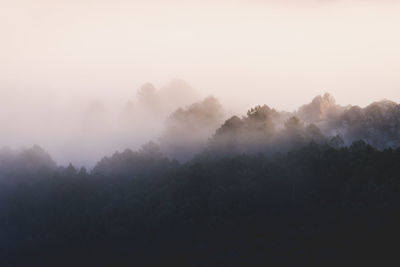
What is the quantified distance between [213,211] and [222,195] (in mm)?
1509

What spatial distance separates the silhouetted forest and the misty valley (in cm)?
10

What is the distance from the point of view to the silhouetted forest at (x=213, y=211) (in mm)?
67000

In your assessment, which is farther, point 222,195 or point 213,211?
point 222,195

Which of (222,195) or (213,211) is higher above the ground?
(222,195)

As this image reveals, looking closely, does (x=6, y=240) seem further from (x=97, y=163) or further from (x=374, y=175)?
(x=374, y=175)

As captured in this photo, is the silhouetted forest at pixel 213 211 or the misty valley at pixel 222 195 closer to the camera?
the silhouetted forest at pixel 213 211

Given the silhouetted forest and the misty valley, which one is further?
the misty valley

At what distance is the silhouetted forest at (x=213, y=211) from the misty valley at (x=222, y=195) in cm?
10

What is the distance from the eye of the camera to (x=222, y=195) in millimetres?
76500

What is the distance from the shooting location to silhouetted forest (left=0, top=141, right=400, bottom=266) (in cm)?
6700

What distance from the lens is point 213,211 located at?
7594 cm

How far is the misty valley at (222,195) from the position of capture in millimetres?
68000

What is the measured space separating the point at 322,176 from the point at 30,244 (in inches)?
1081

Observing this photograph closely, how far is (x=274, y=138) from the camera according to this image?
8612cm
